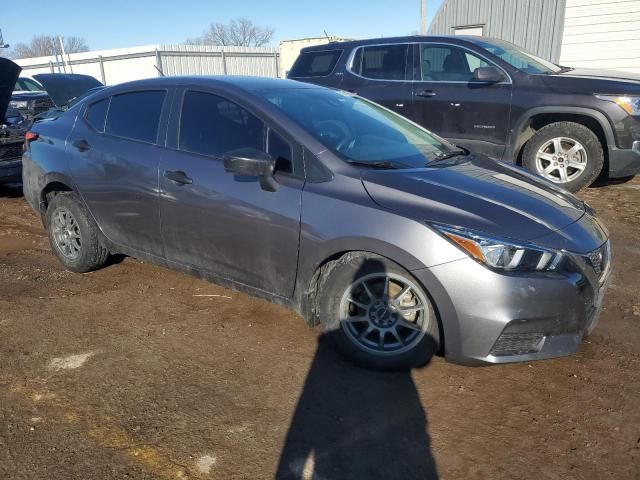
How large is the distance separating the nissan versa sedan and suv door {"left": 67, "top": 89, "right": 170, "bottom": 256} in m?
0.01

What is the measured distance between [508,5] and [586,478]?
16.1 metres

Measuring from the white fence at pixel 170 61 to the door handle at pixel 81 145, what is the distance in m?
25.9

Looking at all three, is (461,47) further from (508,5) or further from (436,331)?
(508,5)

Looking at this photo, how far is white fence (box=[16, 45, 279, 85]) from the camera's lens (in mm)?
29350

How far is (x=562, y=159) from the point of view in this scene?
20.2ft

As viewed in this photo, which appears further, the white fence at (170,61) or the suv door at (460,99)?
the white fence at (170,61)

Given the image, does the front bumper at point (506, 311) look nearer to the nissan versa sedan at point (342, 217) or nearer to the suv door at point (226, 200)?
the nissan versa sedan at point (342, 217)

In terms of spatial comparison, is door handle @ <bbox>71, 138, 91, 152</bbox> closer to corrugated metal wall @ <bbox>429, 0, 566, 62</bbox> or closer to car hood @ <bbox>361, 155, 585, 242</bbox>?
car hood @ <bbox>361, 155, 585, 242</bbox>

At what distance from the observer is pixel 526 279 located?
8.49 ft

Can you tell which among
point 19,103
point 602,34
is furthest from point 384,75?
point 602,34

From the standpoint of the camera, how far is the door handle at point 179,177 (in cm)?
351

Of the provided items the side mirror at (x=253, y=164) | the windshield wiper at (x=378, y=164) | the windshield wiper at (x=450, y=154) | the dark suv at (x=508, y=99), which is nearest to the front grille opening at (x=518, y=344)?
the windshield wiper at (x=378, y=164)

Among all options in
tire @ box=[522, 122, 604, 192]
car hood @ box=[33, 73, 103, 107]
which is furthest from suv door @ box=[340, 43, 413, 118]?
car hood @ box=[33, 73, 103, 107]

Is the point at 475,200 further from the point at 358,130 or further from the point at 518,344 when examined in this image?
the point at 358,130
